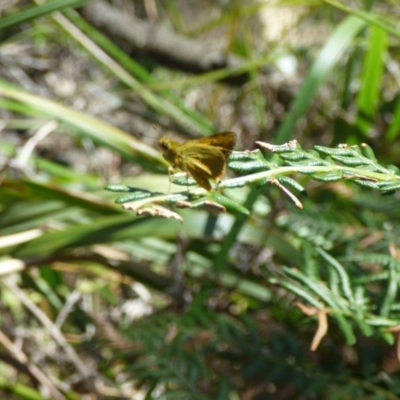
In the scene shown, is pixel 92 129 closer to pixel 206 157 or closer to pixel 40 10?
pixel 40 10

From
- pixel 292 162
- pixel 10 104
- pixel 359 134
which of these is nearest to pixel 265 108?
pixel 359 134

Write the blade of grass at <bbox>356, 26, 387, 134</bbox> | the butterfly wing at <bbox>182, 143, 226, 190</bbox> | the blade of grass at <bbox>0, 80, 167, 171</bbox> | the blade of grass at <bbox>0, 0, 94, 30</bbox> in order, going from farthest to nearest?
the blade of grass at <bbox>356, 26, 387, 134</bbox> → the blade of grass at <bbox>0, 80, 167, 171</bbox> → the blade of grass at <bbox>0, 0, 94, 30</bbox> → the butterfly wing at <bbox>182, 143, 226, 190</bbox>

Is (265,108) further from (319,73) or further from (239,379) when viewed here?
(239,379)

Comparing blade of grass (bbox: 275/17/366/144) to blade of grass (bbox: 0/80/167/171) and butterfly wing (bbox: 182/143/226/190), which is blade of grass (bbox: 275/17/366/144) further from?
butterfly wing (bbox: 182/143/226/190)

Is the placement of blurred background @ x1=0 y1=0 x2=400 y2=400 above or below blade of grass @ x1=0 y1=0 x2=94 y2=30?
below

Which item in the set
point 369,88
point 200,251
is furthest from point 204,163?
point 369,88

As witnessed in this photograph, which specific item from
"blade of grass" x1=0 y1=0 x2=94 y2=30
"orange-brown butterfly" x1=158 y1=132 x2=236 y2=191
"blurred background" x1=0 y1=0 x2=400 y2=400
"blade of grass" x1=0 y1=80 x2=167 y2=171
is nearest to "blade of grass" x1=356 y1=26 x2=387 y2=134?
"blurred background" x1=0 y1=0 x2=400 y2=400
